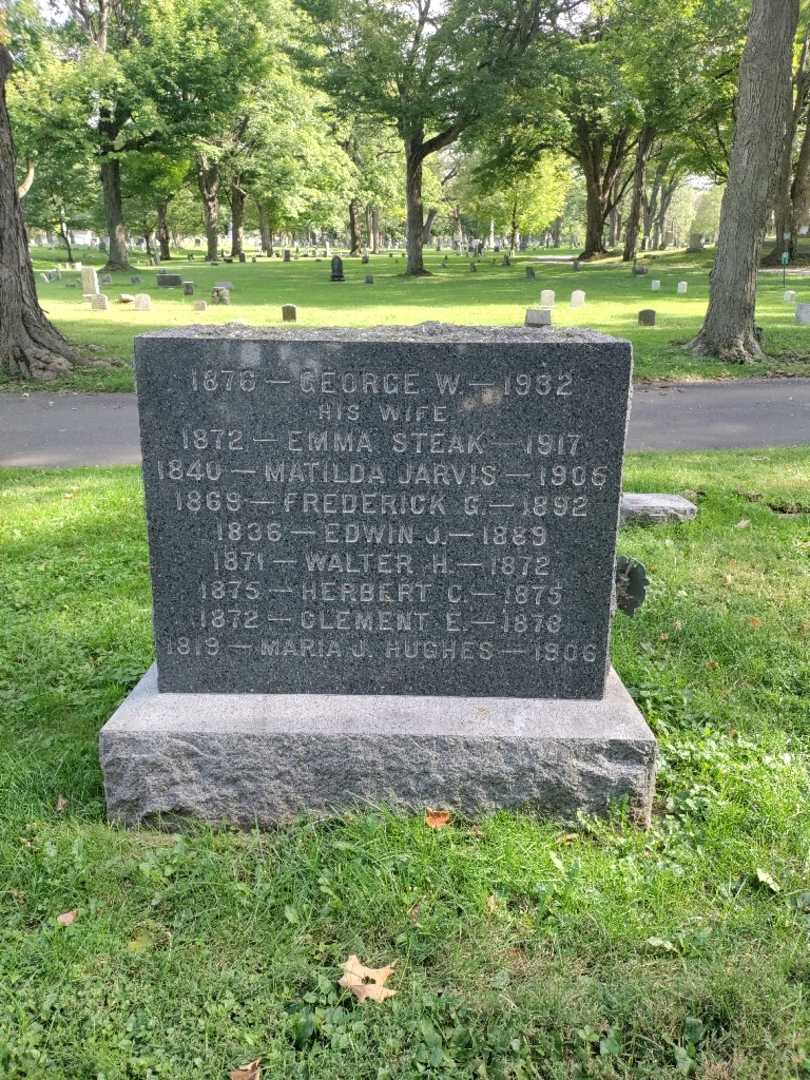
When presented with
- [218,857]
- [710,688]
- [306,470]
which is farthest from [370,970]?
[710,688]

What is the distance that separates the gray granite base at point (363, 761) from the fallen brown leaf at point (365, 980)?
0.71m

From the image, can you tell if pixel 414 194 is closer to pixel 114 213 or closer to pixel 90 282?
pixel 114 213

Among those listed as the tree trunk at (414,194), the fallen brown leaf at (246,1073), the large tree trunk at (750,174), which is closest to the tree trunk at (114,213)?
the tree trunk at (414,194)

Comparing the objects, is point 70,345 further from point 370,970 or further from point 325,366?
point 370,970

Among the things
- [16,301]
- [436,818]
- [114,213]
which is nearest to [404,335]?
[436,818]

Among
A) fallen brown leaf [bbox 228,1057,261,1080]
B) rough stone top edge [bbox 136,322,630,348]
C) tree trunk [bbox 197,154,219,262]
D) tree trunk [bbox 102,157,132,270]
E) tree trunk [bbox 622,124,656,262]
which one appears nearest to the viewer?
fallen brown leaf [bbox 228,1057,261,1080]

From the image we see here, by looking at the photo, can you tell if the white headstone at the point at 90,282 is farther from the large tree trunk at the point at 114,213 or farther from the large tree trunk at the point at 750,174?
the large tree trunk at the point at 750,174

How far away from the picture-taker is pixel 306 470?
3070 mm

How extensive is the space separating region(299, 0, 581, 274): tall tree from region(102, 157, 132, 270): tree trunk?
11.7 meters

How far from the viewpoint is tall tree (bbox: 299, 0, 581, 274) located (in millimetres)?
33219

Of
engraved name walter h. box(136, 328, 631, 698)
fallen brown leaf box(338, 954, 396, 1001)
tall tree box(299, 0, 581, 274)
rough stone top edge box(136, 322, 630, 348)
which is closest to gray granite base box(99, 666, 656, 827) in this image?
engraved name walter h. box(136, 328, 631, 698)

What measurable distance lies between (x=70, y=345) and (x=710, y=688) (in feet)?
41.2

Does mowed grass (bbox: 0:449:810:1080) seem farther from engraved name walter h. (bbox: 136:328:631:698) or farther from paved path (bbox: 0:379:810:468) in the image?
paved path (bbox: 0:379:810:468)

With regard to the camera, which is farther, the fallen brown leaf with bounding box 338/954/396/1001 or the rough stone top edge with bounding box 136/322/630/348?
the rough stone top edge with bounding box 136/322/630/348
